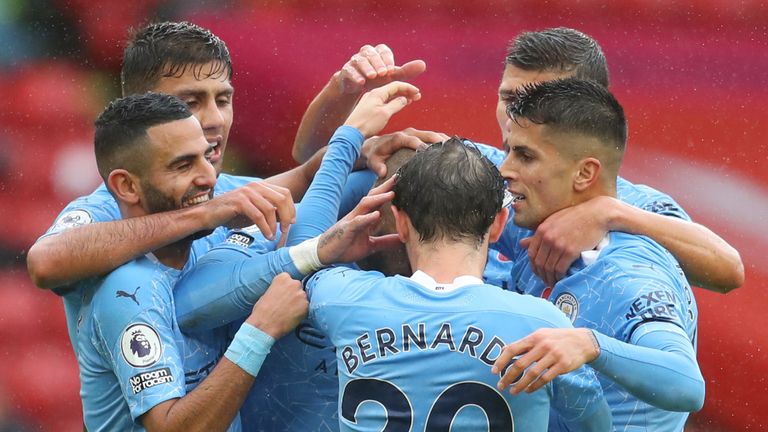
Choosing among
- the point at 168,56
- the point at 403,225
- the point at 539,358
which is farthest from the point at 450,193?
the point at 168,56

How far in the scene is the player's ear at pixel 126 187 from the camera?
159 inches

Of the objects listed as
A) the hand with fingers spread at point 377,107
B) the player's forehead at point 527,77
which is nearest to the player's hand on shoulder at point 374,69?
the hand with fingers spread at point 377,107

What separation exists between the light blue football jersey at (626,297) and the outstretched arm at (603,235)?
4 centimetres

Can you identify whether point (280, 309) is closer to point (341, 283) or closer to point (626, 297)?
point (341, 283)

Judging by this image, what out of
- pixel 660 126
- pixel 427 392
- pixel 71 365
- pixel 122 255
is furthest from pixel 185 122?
pixel 660 126

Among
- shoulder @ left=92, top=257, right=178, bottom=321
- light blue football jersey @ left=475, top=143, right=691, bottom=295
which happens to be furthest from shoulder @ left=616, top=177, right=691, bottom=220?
shoulder @ left=92, top=257, right=178, bottom=321

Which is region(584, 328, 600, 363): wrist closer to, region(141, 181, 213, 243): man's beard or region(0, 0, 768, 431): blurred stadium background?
region(141, 181, 213, 243): man's beard

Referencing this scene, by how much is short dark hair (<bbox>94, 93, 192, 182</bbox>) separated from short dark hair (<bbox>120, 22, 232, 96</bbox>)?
81 centimetres

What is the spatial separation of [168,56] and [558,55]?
1.68 m

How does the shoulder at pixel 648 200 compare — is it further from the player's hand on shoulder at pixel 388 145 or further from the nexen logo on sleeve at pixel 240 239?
the nexen logo on sleeve at pixel 240 239

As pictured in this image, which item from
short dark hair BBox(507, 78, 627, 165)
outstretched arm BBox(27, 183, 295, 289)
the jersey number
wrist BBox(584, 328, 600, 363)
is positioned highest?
short dark hair BBox(507, 78, 627, 165)

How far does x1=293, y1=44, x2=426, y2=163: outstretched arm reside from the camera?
15.1 ft

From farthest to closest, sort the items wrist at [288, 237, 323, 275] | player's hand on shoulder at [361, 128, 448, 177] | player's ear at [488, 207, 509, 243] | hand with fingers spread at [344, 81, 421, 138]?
hand with fingers spread at [344, 81, 421, 138], player's hand on shoulder at [361, 128, 448, 177], wrist at [288, 237, 323, 275], player's ear at [488, 207, 509, 243]

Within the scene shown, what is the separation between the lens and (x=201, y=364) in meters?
3.93
